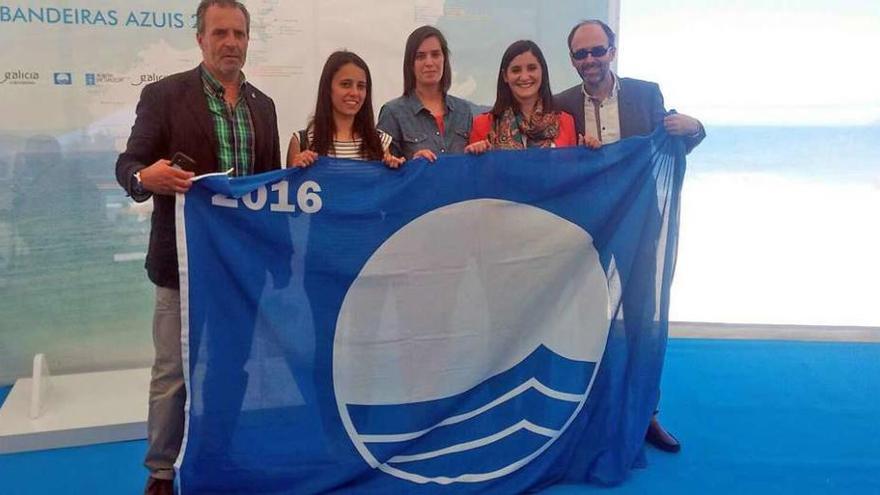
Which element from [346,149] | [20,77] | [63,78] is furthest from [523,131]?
[20,77]

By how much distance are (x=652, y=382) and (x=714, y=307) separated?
2.22m

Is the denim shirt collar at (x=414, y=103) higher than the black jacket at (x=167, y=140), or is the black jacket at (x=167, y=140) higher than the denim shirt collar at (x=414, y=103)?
the denim shirt collar at (x=414, y=103)

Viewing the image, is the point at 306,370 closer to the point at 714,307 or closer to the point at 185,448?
the point at 185,448

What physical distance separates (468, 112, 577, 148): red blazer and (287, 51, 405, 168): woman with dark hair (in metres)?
0.36

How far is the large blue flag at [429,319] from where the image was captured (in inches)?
86.2

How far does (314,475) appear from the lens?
7.51 ft

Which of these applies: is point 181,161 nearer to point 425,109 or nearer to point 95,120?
point 425,109

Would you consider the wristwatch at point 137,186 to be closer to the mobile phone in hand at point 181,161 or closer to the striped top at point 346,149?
the mobile phone in hand at point 181,161

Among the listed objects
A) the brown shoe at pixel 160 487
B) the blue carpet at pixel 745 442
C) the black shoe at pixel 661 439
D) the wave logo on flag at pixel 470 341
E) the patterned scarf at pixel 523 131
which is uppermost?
→ the patterned scarf at pixel 523 131

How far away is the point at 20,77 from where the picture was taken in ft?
11.0

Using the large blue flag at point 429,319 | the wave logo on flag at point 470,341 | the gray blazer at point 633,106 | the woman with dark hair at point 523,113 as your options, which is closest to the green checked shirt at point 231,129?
the large blue flag at point 429,319

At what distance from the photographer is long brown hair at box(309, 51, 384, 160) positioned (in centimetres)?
240

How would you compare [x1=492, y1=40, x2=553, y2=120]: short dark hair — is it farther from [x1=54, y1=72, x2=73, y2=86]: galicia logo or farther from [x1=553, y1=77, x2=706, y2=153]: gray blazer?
[x1=54, y1=72, x2=73, y2=86]: galicia logo

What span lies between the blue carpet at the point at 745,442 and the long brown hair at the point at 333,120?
53.0 inches
